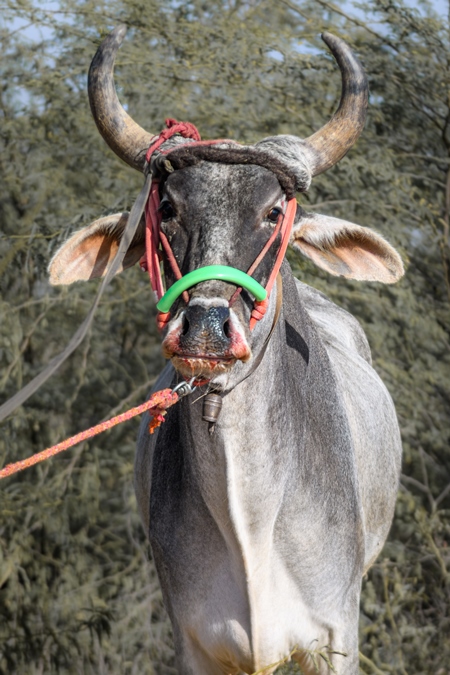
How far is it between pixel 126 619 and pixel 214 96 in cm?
380

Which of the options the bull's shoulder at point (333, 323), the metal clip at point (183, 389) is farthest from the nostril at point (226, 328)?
the bull's shoulder at point (333, 323)

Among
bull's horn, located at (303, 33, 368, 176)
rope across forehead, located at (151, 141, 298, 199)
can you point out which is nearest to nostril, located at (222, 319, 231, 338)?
rope across forehead, located at (151, 141, 298, 199)

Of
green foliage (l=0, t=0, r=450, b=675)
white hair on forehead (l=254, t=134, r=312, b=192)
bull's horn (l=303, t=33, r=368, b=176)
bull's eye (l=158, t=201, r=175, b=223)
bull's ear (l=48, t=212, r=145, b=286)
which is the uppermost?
bull's horn (l=303, t=33, r=368, b=176)

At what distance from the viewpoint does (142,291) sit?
25.5 feet

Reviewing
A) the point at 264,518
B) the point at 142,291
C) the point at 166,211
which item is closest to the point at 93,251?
the point at 166,211

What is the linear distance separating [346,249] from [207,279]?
3.45 ft

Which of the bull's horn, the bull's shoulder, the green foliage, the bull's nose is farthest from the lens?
the green foliage

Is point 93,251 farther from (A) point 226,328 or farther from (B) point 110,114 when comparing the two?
(A) point 226,328

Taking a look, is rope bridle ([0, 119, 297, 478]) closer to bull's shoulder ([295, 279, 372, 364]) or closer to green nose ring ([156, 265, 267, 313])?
green nose ring ([156, 265, 267, 313])

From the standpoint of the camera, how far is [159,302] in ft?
10.7

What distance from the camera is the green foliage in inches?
292

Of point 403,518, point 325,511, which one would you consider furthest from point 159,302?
point 403,518

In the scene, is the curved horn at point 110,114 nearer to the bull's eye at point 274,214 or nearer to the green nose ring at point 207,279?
the bull's eye at point 274,214

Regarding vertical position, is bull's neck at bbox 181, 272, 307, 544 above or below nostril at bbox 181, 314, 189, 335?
below
